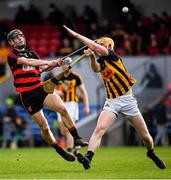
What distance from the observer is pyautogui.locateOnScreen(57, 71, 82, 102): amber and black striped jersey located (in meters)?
19.0

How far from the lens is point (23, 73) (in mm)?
14875

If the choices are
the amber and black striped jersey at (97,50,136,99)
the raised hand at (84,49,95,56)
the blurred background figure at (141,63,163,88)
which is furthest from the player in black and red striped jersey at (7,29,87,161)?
the blurred background figure at (141,63,163,88)

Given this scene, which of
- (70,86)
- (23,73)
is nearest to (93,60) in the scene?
(23,73)

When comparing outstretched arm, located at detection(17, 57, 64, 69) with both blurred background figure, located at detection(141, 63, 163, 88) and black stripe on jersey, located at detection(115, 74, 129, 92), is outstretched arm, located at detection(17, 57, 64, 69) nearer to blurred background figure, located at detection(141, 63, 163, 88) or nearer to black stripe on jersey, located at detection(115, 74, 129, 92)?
black stripe on jersey, located at detection(115, 74, 129, 92)

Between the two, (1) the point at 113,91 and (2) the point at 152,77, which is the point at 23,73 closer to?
(1) the point at 113,91

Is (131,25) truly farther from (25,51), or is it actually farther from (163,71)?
(25,51)

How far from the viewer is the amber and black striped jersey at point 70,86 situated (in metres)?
19.0

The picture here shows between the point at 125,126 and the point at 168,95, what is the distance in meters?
1.79

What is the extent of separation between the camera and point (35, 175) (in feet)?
43.6

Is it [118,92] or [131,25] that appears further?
[131,25]

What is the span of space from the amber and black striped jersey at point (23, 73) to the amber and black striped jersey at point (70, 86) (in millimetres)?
4013

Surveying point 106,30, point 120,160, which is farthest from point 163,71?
point 120,160

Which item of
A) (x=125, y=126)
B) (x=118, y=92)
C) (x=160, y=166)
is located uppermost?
(x=118, y=92)

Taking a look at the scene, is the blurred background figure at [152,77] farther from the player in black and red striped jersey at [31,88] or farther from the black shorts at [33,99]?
the black shorts at [33,99]
